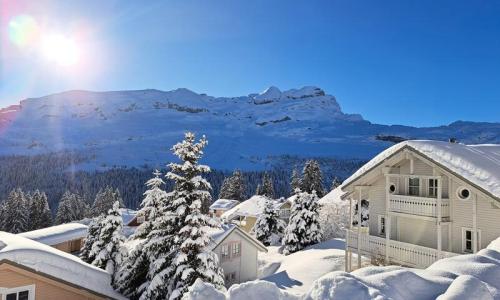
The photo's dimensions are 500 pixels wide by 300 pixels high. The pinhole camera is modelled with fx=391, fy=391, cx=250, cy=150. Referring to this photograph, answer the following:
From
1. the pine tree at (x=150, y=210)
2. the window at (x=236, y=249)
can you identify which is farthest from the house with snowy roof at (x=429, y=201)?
the window at (x=236, y=249)

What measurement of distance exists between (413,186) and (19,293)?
19.0m

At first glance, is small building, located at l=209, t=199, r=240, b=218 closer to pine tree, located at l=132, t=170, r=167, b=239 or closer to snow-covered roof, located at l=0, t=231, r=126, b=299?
pine tree, located at l=132, t=170, r=167, b=239

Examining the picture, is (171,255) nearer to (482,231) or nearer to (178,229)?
(178,229)

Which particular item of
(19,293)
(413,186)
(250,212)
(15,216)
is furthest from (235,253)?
(15,216)

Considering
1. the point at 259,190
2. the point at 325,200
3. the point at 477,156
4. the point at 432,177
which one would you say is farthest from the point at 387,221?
the point at 259,190

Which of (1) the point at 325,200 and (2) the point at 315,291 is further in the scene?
(1) the point at 325,200

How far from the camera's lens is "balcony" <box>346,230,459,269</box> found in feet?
59.3

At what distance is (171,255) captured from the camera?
17875mm

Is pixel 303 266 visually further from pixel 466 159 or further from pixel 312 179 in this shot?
pixel 312 179

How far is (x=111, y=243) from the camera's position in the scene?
2448 cm

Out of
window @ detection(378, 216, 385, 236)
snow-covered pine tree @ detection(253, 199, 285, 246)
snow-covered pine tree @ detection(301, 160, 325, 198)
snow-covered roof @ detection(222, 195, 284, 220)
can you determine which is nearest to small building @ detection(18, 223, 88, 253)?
snow-covered pine tree @ detection(253, 199, 285, 246)

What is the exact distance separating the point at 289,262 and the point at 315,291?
99.1 ft

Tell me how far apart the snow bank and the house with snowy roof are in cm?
1173

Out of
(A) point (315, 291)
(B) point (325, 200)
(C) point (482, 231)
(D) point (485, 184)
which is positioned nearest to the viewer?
(A) point (315, 291)
